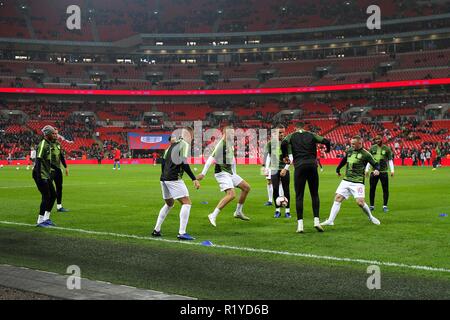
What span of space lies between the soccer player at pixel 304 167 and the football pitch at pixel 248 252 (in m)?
0.50

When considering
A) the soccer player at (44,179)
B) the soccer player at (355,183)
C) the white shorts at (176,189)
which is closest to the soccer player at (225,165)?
the white shorts at (176,189)

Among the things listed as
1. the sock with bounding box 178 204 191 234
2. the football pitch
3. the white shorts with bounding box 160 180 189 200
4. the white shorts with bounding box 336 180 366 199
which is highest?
the white shorts with bounding box 160 180 189 200

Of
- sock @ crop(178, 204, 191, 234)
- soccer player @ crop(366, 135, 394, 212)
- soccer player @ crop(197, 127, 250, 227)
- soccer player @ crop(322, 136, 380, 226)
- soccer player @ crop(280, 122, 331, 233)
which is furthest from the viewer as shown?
soccer player @ crop(366, 135, 394, 212)

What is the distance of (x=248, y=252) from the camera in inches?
368

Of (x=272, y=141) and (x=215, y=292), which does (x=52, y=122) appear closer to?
(x=272, y=141)

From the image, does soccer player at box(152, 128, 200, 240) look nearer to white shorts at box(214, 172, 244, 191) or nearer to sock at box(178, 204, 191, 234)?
sock at box(178, 204, 191, 234)

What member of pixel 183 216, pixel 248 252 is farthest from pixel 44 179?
pixel 248 252

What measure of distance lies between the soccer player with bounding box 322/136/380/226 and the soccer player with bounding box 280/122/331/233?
0.98m

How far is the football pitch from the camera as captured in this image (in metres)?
6.95

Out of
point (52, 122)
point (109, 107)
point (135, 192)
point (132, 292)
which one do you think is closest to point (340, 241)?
point (132, 292)

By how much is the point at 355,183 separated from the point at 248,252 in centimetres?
443

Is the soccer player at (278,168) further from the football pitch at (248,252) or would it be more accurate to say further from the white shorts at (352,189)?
the white shorts at (352,189)

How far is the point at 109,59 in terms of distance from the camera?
88688 millimetres

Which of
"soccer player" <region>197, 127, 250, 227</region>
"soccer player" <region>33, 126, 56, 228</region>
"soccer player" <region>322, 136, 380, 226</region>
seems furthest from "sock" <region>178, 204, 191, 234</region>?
"soccer player" <region>33, 126, 56, 228</region>
